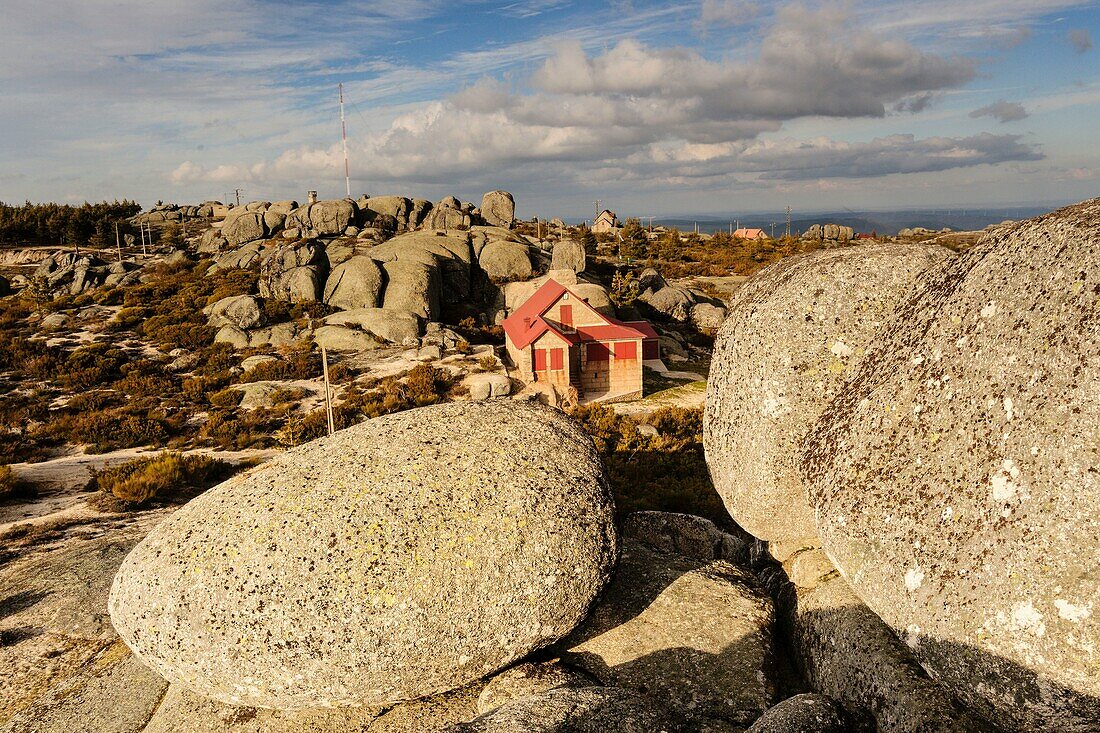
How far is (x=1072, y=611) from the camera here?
532cm

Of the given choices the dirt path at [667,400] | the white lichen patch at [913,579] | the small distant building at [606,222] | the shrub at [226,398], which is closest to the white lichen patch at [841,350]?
the white lichen patch at [913,579]

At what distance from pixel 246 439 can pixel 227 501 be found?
1912cm

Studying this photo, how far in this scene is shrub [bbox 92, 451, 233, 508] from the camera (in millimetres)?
17500

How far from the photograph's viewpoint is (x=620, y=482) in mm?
19297

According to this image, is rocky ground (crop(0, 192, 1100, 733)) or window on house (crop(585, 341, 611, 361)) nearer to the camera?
rocky ground (crop(0, 192, 1100, 733))

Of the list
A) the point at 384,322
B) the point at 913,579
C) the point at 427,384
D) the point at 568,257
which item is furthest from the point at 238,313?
the point at 913,579

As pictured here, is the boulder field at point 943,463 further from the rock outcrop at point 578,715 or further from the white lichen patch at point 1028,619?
the rock outcrop at point 578,715

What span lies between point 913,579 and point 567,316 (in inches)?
1191

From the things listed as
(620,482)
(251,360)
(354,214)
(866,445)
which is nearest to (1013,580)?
(866,445)

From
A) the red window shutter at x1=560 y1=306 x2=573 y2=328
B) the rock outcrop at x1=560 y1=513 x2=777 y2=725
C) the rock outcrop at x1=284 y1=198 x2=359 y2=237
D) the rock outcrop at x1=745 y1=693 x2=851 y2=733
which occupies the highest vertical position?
the rock outcrop at x1=284 y1=198 x2=359 y2=237

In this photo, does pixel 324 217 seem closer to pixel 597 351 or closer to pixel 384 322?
pixel 384 322

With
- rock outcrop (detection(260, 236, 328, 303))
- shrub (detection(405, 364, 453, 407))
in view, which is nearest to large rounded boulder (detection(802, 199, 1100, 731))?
shrub (detection(405, 364, 453, 407))

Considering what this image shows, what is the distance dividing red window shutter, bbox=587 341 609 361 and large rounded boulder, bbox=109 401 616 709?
27.1 metres

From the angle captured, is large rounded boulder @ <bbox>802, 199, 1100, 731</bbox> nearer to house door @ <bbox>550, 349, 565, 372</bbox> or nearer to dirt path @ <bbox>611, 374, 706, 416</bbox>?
dirt path @ <bbox>611, 374, 706, 416</bbox>
